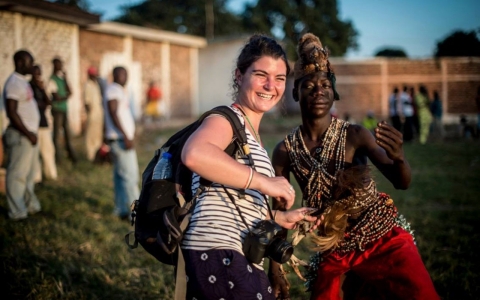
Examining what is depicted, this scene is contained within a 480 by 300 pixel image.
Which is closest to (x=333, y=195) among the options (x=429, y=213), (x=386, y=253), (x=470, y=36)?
(x=386, y=253)

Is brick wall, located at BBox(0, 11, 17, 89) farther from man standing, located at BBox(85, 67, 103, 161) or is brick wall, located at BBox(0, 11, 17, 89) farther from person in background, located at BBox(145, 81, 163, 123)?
person in background, located at BBox(145, 81, 163, 123)

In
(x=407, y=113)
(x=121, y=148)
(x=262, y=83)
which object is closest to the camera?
(x=262, y=83)

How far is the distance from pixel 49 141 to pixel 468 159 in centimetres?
999

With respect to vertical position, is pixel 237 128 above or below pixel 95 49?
below

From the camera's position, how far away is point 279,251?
2105mm

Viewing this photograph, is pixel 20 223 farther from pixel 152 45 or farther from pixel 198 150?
pixel 152 45

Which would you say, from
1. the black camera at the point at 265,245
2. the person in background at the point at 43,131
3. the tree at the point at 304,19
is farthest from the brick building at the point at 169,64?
the tree at the point at 304,19

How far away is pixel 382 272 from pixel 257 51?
4.58 ft

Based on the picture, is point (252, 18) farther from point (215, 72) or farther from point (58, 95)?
point (58, 95)

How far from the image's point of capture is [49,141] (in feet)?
29.1

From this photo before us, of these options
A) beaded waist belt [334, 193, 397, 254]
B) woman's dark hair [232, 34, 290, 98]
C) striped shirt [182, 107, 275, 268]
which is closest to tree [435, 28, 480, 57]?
beaded waist belt [334, 193, 397, 254]

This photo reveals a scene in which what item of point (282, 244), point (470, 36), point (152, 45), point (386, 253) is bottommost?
point (386, 253)

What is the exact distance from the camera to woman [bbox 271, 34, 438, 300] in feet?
8.09

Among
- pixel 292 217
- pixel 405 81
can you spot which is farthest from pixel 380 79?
pixel 292 217
